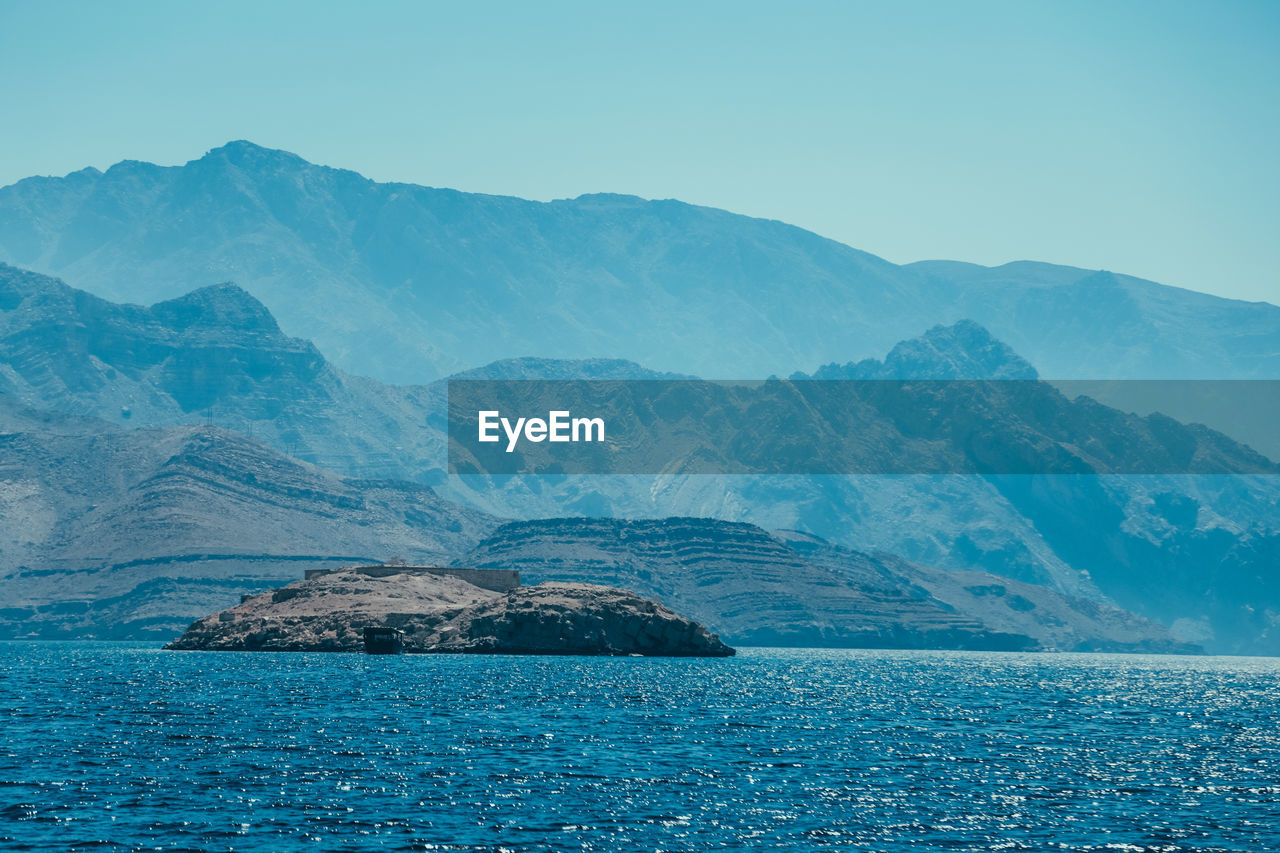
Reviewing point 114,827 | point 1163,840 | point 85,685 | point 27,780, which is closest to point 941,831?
point 1163,840

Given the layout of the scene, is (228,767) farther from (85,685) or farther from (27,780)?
(85,685)

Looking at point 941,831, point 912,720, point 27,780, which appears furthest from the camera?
point 912,720

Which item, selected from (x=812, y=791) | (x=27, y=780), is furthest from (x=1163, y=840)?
(x=27, y=780)

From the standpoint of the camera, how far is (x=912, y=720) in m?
160

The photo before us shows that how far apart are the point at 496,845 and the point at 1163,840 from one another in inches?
1391

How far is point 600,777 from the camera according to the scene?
106 meters

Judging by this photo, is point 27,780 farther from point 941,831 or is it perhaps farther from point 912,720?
point 912,720

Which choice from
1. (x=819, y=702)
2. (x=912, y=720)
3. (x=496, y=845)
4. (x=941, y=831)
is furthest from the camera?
(x=819, y=702)

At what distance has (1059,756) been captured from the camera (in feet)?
413

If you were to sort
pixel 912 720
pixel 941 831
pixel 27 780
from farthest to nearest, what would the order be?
1. pixel 912 720
2. pixel 27 780
3. pixel 941 831

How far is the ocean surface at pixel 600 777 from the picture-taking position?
85375mm

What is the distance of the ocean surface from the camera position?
85.4 meters

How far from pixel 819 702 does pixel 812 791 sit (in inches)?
3497

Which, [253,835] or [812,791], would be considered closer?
[253,835]
